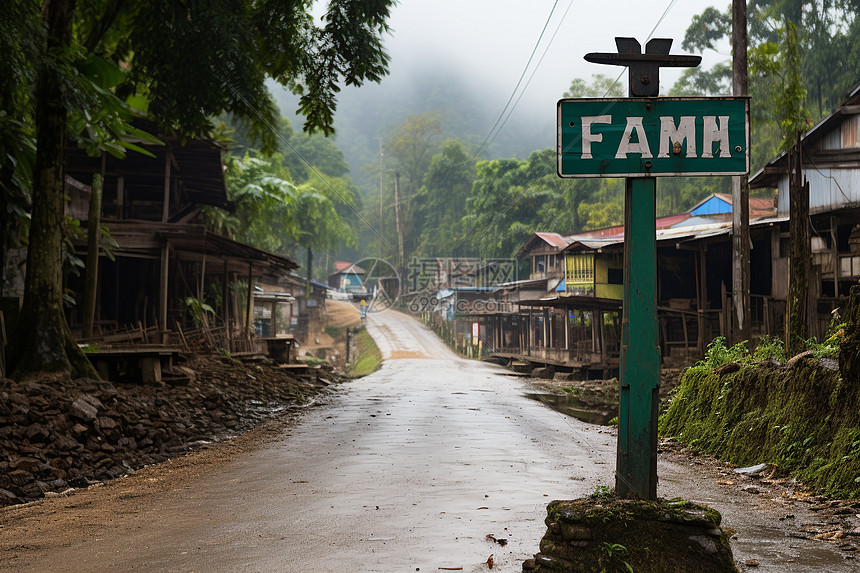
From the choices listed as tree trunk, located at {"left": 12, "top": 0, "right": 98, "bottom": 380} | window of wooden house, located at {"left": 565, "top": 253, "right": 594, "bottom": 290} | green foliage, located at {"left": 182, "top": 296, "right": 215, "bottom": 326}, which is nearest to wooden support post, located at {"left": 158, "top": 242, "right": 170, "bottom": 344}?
green foliage, located at {"left": 182, "top": 296, "right": 215, "bottom": 326}

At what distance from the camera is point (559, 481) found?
304 inches

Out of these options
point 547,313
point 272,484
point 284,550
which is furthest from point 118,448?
point 547,313

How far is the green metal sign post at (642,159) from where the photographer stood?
451 centimetres

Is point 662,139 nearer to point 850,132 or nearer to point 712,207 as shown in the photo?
point 850,132

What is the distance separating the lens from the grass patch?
136 feet

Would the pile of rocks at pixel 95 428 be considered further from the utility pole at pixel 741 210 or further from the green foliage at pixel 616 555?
the utility pole at pixel 741 210

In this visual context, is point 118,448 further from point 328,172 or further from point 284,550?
point 328,172

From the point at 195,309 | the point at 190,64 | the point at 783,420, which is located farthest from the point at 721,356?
the point at 195,309

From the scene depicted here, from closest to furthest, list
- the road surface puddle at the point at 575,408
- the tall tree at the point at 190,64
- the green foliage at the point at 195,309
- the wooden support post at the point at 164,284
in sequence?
the tall tree at the point at 190,64 < the road surface puddle at the point at 575,408 < the wooden support post at the point at 164,284 < the green foliage at the point at 195,309

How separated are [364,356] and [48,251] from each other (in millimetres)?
37221

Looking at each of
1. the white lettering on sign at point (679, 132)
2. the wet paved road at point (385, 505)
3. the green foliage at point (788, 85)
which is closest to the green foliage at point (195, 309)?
the wet paved road at point (385, 505)

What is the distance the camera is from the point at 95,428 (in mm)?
9500

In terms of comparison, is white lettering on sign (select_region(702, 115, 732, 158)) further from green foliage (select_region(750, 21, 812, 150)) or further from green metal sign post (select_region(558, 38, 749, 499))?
green foliage (select_region(750, 21, 812, 150))

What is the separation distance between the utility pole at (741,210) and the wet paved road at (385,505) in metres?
6.00
